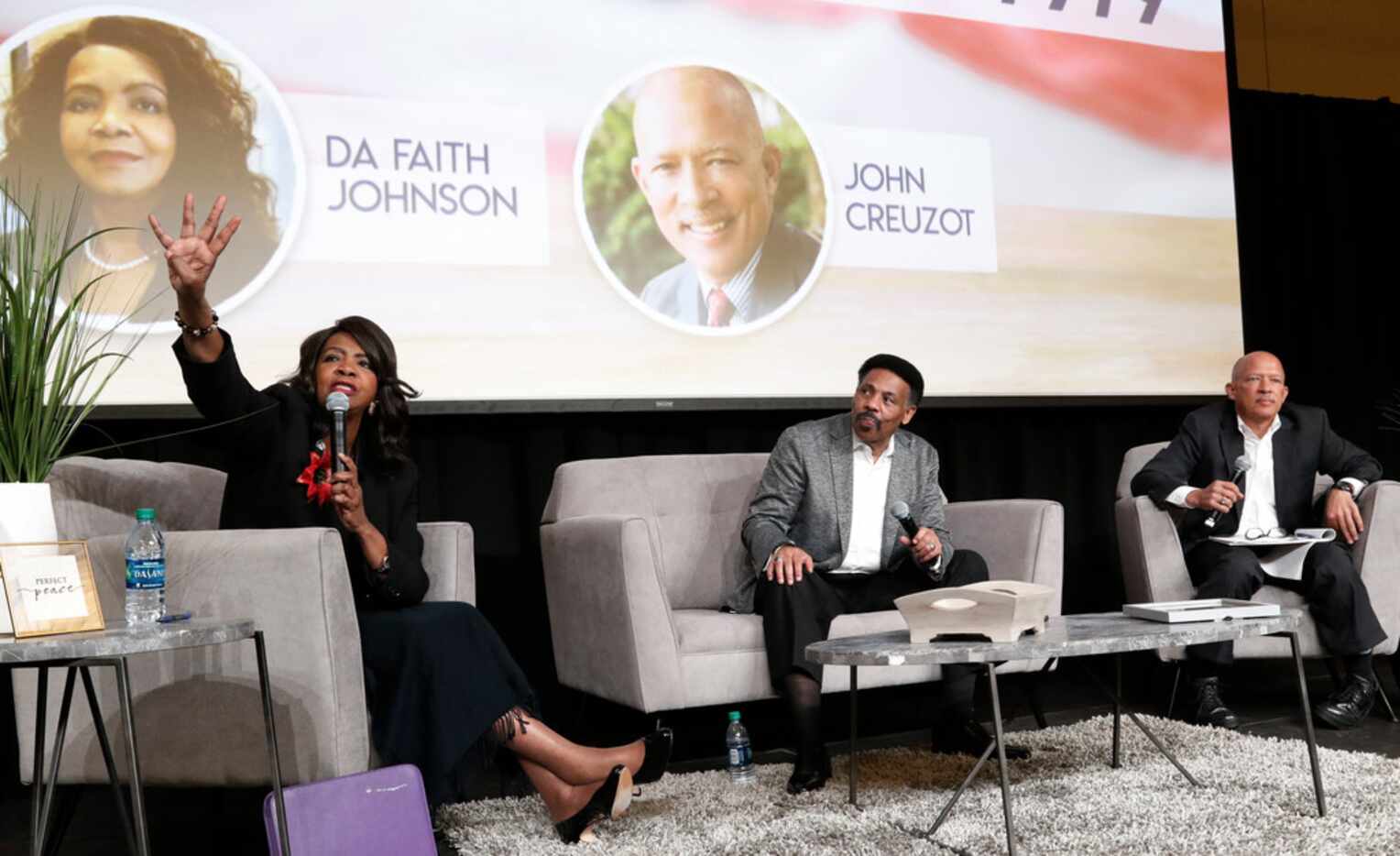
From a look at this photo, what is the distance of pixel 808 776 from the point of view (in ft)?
9.04

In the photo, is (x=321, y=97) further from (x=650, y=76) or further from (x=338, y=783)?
(x=338, y=783)

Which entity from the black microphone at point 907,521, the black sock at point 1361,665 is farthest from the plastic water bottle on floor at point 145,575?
the black sock at point 1361,665

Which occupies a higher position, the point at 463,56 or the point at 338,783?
the point at 463,56

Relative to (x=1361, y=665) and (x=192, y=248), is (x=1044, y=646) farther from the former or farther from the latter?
(x=1361, y=665)

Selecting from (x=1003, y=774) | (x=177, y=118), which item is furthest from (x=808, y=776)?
(x=177, y=118)

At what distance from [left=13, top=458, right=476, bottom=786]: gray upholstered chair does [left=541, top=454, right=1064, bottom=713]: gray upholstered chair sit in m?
0.76

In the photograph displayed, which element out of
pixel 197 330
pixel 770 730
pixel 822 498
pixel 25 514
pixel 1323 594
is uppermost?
pixel 197 330

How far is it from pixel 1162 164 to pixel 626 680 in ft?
8.92

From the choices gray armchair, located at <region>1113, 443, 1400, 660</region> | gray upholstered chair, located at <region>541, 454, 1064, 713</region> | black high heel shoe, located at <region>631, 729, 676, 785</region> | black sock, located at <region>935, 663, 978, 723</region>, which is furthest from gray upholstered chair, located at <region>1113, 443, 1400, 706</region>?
black high heel shoe, located at <region>631, 729, 676, 785</region>

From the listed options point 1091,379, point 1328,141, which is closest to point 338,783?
point 1091,379

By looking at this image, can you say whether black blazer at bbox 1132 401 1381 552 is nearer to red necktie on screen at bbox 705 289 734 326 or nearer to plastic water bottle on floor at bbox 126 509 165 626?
red necktie on screen at bbox 705 289 734 326

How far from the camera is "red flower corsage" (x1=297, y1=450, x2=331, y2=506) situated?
249 centimetres

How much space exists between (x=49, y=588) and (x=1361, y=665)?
307 centimetres

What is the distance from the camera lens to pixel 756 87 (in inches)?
152
